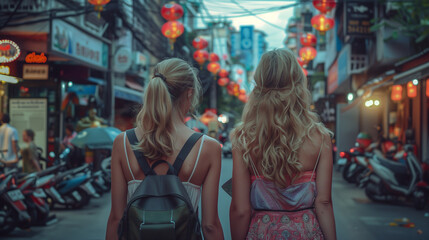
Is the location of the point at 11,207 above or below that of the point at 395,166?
below

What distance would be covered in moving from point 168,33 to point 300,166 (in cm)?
1180

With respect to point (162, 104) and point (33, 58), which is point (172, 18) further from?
point (162, 104)

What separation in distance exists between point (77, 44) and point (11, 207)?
28.9ft

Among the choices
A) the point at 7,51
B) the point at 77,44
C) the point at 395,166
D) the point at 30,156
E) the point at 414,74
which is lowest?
the point at 395,166

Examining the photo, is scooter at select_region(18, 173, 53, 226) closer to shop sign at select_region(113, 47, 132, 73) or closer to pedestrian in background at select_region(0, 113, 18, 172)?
pedestrian in background at select_region(0, 113, 18, 172)

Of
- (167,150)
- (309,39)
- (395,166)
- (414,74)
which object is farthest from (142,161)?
(309,39)

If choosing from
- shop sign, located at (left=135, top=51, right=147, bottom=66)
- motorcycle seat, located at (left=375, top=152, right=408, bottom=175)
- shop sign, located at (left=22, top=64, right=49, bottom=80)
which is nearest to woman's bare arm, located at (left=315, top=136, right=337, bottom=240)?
shop sign, located at (left=22, top=64, right=49, bottom=80)

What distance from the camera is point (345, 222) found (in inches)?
313

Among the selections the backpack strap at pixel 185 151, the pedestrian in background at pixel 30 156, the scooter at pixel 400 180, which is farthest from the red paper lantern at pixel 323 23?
the backpack strap at pixel 185 151

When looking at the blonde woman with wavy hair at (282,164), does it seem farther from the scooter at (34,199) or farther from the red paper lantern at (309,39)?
the red paper lantern at (309,39)

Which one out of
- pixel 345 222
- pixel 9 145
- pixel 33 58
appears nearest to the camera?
pixel 33 58

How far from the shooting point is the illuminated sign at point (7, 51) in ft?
15.7

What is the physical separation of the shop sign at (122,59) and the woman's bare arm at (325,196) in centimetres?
1683

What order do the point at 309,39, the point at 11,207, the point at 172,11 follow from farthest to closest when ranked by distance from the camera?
1. the point at 309,39
2. the point at 172,11
3. the point at 11,207
